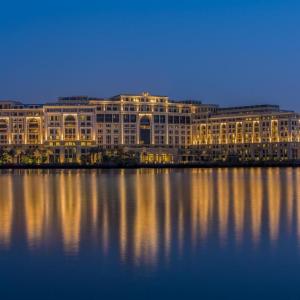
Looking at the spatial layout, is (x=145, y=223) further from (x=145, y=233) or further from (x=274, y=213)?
(x=274, y=213)

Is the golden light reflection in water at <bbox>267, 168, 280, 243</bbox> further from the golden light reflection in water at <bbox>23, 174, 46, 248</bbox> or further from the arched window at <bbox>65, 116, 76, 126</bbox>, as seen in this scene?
the arched window at <bbox>65, 116, 76, 126</bbox>

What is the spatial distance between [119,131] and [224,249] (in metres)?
97.4

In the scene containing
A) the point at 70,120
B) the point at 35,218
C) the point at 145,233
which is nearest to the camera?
the point at 145,233

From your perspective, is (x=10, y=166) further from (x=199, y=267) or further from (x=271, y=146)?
(x=199, y=267)

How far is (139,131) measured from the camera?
366 feet

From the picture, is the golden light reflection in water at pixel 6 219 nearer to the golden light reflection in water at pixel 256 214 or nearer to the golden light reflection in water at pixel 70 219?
the golden light reflection in water at pixel 70 219

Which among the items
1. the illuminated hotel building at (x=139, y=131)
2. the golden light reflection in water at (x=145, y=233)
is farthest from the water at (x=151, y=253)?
the illuminated hotel building at (x=139, y=131)

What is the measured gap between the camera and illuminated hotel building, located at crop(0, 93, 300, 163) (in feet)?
346

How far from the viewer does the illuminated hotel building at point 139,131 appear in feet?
346

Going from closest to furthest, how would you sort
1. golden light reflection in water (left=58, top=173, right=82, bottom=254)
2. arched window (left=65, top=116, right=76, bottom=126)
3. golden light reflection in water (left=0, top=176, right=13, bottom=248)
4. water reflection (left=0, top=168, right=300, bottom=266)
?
water reflection (left=0, top=168, right=300, bottom=266) → golden light reflection in water (left=58, top=173, right=82, bottom=254) → golden light reflection in water (left=0, top=176, right=13, bottom=248) → arched window (left=65, top=116, right=76, bottom=126)

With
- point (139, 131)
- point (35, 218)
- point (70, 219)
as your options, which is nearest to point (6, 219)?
point (35, 218)

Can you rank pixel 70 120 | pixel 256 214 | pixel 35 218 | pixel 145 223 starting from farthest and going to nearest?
pixel 70 120 < pixel 256 214 < pixel 35 218 < pixel 145 223

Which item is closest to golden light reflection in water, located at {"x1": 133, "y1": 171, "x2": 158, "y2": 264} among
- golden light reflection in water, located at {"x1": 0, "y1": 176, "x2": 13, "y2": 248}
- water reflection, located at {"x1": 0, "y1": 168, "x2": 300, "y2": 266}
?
water reflection, located at {"x1": 0, "y1": 168, "x2": 300, "y2": 266}

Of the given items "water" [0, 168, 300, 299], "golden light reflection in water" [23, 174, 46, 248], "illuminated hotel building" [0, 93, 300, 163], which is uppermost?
"illuminated hotel building" [0, 93, 300, 163]
